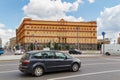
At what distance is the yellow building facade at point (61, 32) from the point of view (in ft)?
449

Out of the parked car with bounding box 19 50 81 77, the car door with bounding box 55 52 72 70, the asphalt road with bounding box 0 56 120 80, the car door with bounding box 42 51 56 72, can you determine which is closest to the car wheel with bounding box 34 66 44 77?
the parked car with bounding box 19 50 81 77

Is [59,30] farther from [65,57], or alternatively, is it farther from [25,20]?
[65,57]

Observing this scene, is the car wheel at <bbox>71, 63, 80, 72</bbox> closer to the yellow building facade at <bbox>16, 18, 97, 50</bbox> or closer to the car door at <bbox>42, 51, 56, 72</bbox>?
the car door at <bbox>42, 51, 56, 72</bbox>

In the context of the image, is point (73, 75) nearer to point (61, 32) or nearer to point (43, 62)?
point (43, 62)

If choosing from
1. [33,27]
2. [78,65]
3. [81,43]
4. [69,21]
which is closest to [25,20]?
[33,27]

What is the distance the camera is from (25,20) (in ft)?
446

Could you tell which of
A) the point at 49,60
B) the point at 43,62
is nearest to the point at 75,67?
the point at 49,60

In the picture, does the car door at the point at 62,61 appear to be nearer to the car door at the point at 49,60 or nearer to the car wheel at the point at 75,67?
the car door at the point at 49,60

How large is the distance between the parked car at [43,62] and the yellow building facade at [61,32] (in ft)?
396

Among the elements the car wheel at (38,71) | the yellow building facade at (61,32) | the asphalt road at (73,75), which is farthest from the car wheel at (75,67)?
the yellow building facade at (61,32)

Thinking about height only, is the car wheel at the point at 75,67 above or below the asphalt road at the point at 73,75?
above

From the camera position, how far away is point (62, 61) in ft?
47.3

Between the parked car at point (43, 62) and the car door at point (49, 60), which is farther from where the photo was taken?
the car door at point (49, 60)

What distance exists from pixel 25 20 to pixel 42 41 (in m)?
16.3
